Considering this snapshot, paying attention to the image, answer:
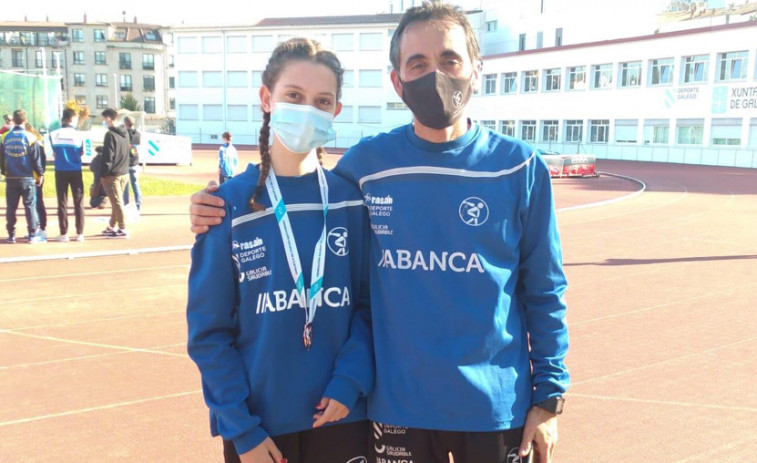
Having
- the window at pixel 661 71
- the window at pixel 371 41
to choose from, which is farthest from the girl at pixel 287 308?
the window at pixel 371 41

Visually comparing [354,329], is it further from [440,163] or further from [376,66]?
[376,66]

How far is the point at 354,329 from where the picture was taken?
2.48 metres

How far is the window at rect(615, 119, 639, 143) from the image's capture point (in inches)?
1892

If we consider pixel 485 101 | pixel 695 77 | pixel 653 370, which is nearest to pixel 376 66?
pixel 485 101

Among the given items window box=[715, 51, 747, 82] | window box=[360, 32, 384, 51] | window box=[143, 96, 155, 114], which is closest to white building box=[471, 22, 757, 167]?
window box=[715, 51, 747, 82]

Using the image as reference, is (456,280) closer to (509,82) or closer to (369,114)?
(509,82)

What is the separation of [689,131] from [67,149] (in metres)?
41.8

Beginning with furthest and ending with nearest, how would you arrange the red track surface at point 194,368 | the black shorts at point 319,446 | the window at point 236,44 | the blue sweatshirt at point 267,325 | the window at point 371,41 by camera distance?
1. the window at point 236,44
2. the window at point 371,41
3. the red track surface at point 194,368
4. the black shorts at point 319,446
5. the blue sweatshirt at point 267,325

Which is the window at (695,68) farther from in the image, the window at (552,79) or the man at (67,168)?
the man at (67,168)

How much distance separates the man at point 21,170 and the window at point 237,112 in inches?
2431

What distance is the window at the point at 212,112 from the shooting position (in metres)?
73.7

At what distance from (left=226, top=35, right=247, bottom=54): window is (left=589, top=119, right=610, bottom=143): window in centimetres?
3942

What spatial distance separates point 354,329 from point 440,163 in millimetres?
679

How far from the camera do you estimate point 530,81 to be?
5591 centimetres
